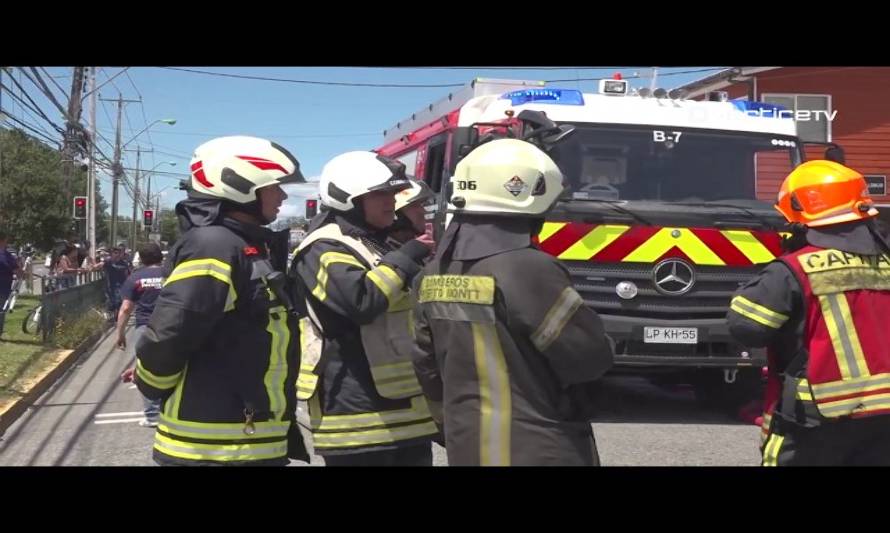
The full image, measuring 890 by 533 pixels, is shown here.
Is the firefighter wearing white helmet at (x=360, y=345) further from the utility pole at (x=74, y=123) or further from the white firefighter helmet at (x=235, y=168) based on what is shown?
the utility pole at (x=74, y=123)

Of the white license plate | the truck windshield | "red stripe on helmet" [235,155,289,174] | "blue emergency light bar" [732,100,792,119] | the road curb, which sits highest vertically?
"blue emergency light bar" [732,100,792,119]

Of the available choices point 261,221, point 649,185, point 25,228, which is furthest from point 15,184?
point 261,221

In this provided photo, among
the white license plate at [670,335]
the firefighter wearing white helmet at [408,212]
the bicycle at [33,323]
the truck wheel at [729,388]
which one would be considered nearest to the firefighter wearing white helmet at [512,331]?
the firefighter wearing white helmet at [408,212]

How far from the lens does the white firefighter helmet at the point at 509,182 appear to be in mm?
2568

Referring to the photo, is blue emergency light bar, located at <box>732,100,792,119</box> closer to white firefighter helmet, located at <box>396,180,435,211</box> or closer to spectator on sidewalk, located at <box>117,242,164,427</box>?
white firefighter helmet, located at <box>396,180,435,211</box>

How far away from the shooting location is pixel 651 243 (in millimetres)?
7004

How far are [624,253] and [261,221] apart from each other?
172 inches

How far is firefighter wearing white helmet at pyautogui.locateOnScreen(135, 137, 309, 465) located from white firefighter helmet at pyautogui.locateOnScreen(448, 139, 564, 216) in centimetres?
79

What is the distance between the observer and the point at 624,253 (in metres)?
7.01

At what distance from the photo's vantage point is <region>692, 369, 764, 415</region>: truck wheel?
25.7ft

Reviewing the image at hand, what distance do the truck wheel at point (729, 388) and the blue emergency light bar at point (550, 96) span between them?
2602mm

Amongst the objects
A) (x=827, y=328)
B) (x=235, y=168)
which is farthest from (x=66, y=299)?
(x=827, y=328)

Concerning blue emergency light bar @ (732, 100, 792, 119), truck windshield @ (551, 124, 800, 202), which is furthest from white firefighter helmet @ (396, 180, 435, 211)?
blue emergency light bar @ (732, 100, 792, 119)

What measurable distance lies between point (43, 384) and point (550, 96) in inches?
277
